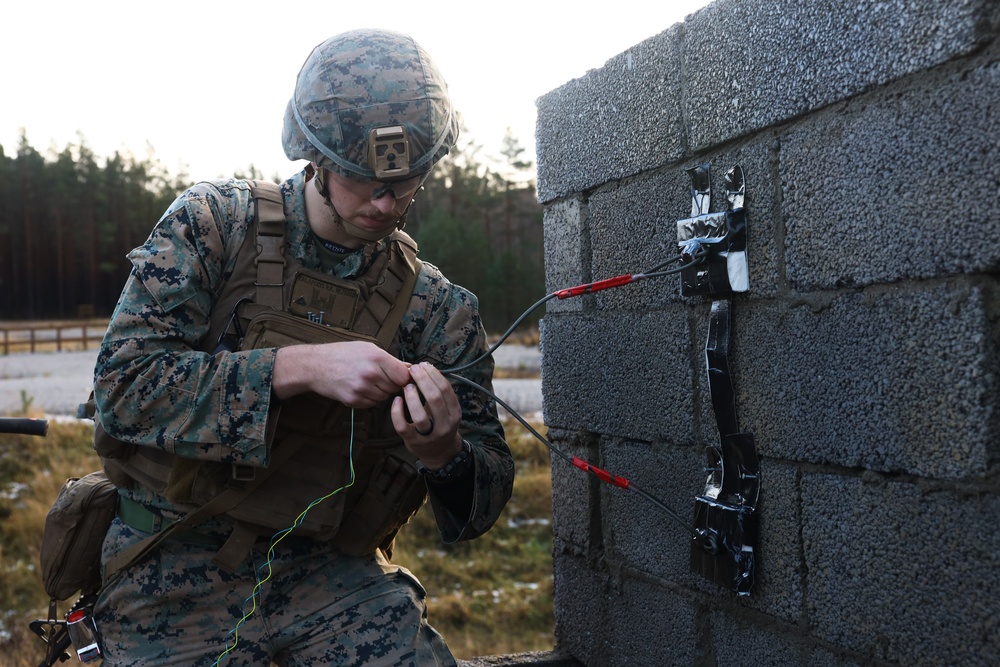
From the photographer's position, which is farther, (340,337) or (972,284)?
(340,337)

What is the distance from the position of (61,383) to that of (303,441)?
55.4ft

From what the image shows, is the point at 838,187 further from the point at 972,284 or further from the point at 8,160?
the point at 8,160

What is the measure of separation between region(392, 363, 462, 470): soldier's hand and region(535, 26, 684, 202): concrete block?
0.99 meters

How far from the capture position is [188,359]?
236cm

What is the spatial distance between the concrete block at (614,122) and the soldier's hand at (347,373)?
1.07 m

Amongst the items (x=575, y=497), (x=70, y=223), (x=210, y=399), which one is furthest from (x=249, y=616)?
(x=70, y=223)

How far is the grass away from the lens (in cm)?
714

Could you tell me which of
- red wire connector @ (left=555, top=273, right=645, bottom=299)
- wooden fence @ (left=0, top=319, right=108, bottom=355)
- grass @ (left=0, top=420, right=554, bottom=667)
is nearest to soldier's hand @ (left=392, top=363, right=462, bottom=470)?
red wire connector @ (left=555, top=273, right=645, bottom=299)

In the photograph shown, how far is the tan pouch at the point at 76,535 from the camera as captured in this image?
2553mm

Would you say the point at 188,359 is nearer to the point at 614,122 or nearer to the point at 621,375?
the point at 621,375

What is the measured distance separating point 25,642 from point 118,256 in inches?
1837

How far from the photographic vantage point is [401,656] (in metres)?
2.51

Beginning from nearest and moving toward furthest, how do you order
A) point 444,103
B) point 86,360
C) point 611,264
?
point 444,103 → point 611,264 → point 86,360

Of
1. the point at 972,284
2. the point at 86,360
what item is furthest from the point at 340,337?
the point at 86,360
